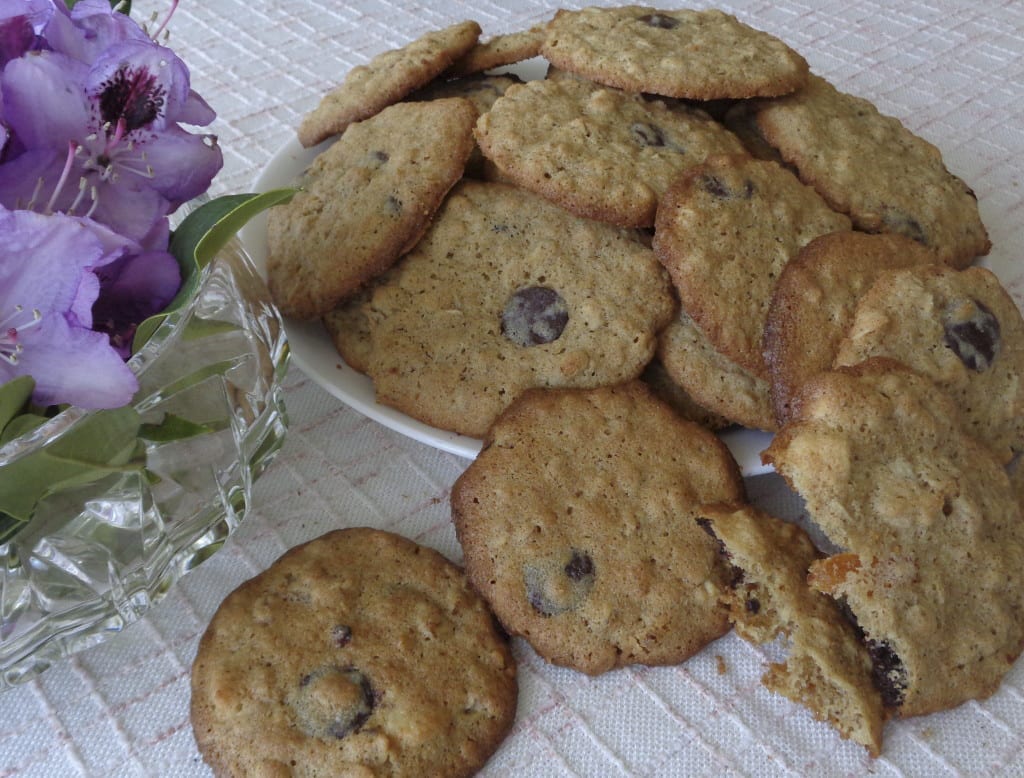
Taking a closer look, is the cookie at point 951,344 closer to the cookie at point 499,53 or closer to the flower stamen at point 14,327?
the cookie at point 499,53

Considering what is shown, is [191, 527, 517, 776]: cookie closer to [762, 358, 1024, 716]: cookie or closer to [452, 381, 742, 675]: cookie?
[452, 381, 742, 675]: cookie

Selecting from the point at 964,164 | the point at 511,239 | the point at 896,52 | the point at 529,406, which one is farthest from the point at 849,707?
the point at 896,52

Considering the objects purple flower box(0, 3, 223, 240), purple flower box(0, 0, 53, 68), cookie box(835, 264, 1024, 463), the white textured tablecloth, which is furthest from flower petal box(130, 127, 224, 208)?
cookie box(835, 264, 1024, 463)

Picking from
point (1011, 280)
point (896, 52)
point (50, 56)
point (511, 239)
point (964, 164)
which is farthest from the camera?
point (896, 52)

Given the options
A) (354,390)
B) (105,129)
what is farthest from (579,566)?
(105,129)

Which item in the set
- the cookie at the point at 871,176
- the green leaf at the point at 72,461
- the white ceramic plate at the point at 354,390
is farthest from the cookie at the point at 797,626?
the green leaf at the point at 72,461

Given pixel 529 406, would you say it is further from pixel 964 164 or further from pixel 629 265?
pixel 964 164
